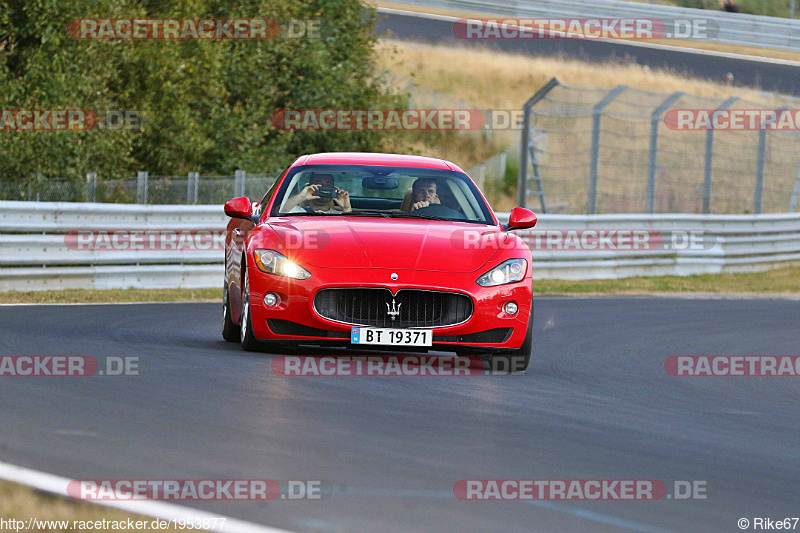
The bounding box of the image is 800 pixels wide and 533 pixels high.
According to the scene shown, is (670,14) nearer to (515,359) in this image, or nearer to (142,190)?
(142,190)

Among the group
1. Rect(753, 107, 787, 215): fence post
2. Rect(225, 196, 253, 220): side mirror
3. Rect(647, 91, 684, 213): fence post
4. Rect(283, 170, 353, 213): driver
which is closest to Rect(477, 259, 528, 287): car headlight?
Rect(283, 170, 353, 213): driver

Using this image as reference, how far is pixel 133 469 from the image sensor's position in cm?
543

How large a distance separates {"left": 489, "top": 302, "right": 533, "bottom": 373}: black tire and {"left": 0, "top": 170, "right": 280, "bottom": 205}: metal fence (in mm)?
10731

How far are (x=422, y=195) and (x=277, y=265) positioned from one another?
1.56 meters

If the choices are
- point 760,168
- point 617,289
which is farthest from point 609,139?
point 617,289

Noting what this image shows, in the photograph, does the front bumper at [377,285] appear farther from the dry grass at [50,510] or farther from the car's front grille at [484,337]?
the dry grass at [50,510]

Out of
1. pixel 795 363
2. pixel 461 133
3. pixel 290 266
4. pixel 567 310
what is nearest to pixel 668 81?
pixel 461 133

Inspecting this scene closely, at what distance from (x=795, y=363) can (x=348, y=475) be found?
22.7 ft

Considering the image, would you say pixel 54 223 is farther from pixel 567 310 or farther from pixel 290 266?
pixel 290 266

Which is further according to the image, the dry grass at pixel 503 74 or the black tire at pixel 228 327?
the dry grass at pixel 503 74

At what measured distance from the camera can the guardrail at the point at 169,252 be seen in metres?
15.9

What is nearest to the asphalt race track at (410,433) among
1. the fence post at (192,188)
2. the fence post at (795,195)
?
the fence post at (192,188)

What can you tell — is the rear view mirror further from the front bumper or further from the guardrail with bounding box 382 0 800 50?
the guardrail with bounding box 382 0 800 50

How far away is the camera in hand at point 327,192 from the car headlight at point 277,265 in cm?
98
